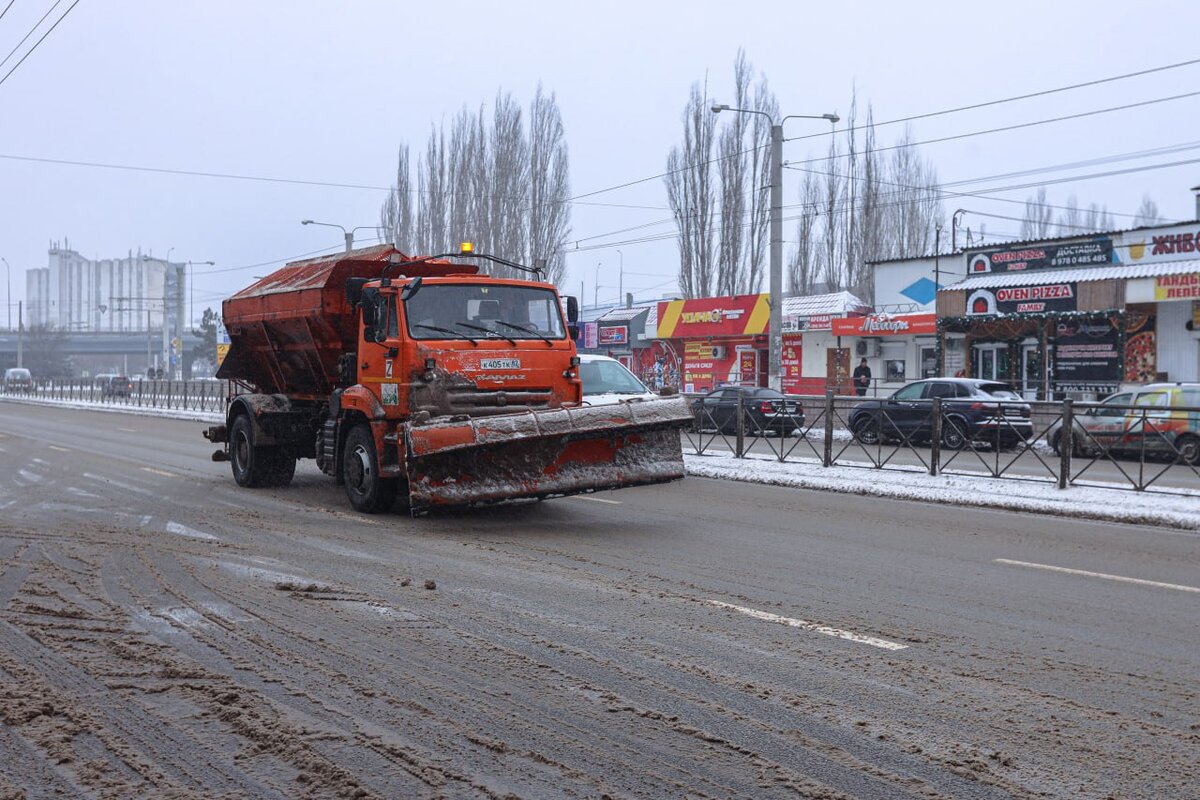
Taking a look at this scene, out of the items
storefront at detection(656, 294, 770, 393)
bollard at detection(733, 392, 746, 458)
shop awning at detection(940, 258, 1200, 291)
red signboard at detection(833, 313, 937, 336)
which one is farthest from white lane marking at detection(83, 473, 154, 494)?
storefront at detection(656, 294, 770, 393)

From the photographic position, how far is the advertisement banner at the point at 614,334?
50.8 metres

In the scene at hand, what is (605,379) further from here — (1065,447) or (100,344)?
(100,344)

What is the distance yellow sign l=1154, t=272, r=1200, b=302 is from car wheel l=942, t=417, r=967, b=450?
1555 centimetres

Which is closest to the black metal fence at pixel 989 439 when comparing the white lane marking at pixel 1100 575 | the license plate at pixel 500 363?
the license plate at pixel 500 363

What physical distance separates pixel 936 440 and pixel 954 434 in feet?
2.37

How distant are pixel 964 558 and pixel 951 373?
28.5 metres

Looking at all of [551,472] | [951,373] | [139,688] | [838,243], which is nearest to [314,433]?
[551,472]

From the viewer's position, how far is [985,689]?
508 centimetres

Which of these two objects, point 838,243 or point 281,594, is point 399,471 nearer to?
point 281,594

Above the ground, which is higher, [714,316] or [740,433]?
[714,316]

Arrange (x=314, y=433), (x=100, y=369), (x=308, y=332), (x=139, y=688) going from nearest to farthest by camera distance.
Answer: (x=139, y=688), (x=308, y=332), (x=314, y=433), (x=100, y=369)

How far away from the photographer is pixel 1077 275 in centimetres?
3197

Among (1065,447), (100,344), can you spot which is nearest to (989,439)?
(1065,447)

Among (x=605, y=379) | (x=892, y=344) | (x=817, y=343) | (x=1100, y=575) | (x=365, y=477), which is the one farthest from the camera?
(x=817, y=343)
